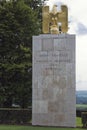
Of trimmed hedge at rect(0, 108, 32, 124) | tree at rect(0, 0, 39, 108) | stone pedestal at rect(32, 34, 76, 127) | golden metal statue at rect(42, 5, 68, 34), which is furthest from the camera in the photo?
tree at rect(0, 0, 39, 108)

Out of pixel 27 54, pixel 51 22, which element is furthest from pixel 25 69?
pixel 51 22

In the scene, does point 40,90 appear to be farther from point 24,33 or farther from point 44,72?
point 24,33

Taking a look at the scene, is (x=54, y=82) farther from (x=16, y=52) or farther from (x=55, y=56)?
(x=16, y=52)

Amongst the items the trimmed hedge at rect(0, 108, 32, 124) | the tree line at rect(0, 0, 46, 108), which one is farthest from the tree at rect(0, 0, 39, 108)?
the trimmed hedge at rect(0, 108, 32, 124)

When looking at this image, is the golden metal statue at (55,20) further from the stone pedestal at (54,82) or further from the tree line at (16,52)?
the tree line at (16,52)

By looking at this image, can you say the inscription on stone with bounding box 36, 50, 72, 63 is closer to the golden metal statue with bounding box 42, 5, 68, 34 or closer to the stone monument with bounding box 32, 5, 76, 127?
the stone monument with bounding box 32, 5, 76, 127

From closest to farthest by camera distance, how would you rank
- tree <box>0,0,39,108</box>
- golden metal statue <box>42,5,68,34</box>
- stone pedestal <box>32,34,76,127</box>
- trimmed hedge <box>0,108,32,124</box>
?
stone pedestal <box>32,34,76,127</box>, golden metal statue <box>42,5,68,34</box>, trimmed hedge <box>0,108,32,124</box>, tree <box>0,0,39,108</box>

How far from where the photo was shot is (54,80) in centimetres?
2150

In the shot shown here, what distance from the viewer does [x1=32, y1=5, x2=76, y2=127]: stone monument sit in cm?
2127

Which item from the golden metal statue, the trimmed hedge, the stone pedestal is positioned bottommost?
the trimmed hedge

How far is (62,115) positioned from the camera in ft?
69.8

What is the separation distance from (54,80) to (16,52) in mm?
10265

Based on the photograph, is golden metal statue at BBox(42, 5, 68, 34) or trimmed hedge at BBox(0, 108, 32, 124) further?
trimmed hedge at BBox(0, 108, 32, 124)

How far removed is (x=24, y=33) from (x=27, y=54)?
2.26m
